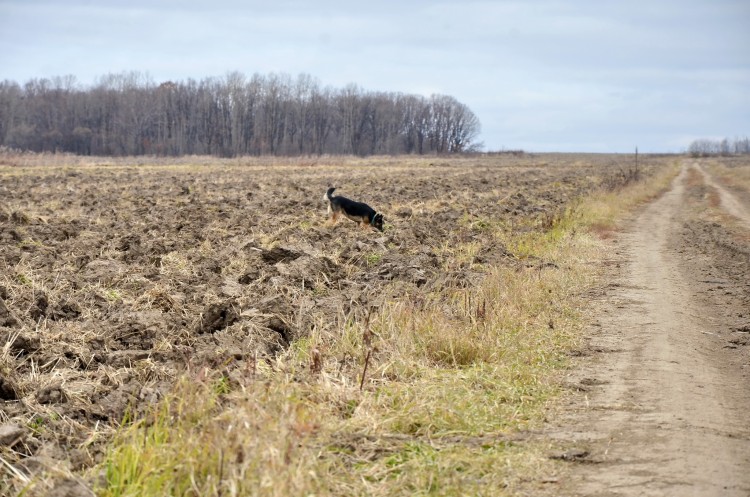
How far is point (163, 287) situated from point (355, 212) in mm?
7384

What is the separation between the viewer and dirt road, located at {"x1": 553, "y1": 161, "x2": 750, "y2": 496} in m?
4.48

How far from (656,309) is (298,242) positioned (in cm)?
575

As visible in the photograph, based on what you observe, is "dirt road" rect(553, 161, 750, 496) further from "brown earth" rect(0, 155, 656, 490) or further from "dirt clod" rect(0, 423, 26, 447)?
"dirt clod" rect(0, 423, 26, 447)

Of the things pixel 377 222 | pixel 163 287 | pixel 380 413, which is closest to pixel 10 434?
pixel 380 413

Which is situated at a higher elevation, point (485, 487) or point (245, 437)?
point (245, 437)

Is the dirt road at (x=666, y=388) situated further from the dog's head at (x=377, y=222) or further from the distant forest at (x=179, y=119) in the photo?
the distant forest at (x=179, y=119)

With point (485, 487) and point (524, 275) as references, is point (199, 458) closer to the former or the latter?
point (485, 487)

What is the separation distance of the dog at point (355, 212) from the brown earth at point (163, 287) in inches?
10.1

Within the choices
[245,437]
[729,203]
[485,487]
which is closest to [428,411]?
[485,487]

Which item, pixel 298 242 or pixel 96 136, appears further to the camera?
pixel 96 136

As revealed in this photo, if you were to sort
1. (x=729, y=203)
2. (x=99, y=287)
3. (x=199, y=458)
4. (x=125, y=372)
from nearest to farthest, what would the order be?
(x=199, y=458)
(x=125, y=372)
(x=99, y=287)
(x=729, y=203)

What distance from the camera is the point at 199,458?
4.07 m

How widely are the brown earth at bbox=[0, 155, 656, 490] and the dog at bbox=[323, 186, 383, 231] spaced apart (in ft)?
0.84

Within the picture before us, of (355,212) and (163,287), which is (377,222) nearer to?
(355,212)
